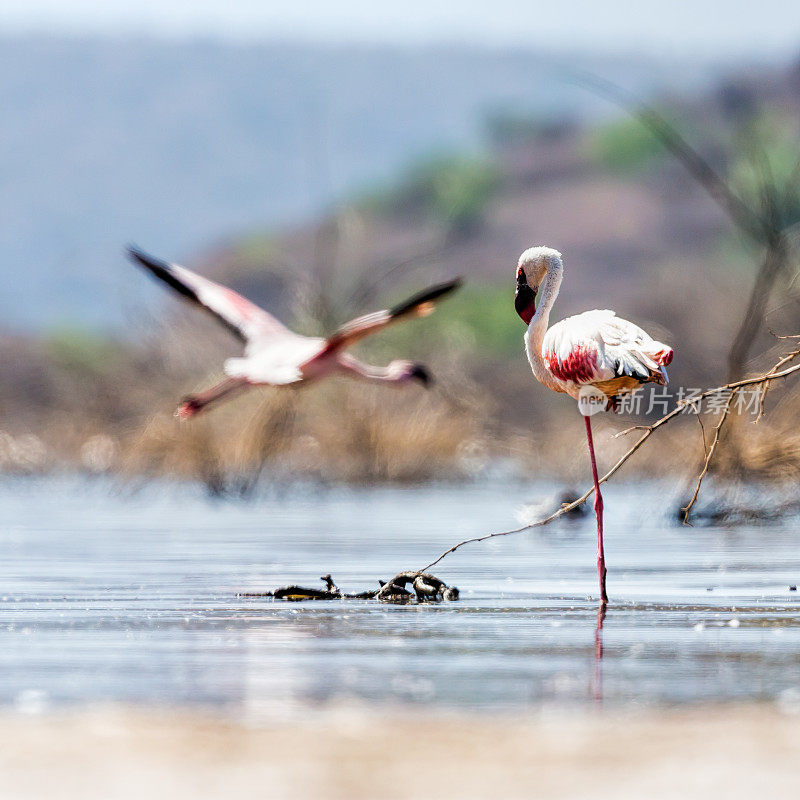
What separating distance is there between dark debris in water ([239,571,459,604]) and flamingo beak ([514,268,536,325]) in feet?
5.00

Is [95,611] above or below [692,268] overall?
below

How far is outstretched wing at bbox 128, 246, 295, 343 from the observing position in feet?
46.3

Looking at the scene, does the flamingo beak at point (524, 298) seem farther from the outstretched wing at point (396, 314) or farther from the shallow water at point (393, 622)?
the shallow water at point (393, 622)

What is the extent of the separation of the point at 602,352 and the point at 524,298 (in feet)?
2.24

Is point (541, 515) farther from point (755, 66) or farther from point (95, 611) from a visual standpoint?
point (755, 66)

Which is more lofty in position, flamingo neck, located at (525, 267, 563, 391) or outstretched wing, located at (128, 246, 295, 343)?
outstretched wing, located at (128, 246, 295, 343)

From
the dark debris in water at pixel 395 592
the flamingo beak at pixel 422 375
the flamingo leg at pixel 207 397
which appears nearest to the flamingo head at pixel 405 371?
the flamingo beak at pixel 422 375

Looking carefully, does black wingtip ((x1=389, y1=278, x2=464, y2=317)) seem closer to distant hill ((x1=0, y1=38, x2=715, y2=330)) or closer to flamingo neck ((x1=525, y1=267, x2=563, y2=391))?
flamingo neck ((x1=525, y1=267, x2=563, y2=391))

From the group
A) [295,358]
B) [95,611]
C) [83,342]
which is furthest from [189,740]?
[83,342]

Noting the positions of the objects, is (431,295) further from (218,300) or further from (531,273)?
(218,300)

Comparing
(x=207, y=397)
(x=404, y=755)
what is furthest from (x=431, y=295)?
(x=404, y=755)

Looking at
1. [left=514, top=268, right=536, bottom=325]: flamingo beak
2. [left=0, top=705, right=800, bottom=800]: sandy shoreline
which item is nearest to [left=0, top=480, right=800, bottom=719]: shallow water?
[left=0, top=705, right=800, bottom=800]: sandy shoreline

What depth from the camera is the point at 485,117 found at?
349 feet

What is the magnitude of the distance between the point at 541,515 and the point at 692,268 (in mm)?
54657
